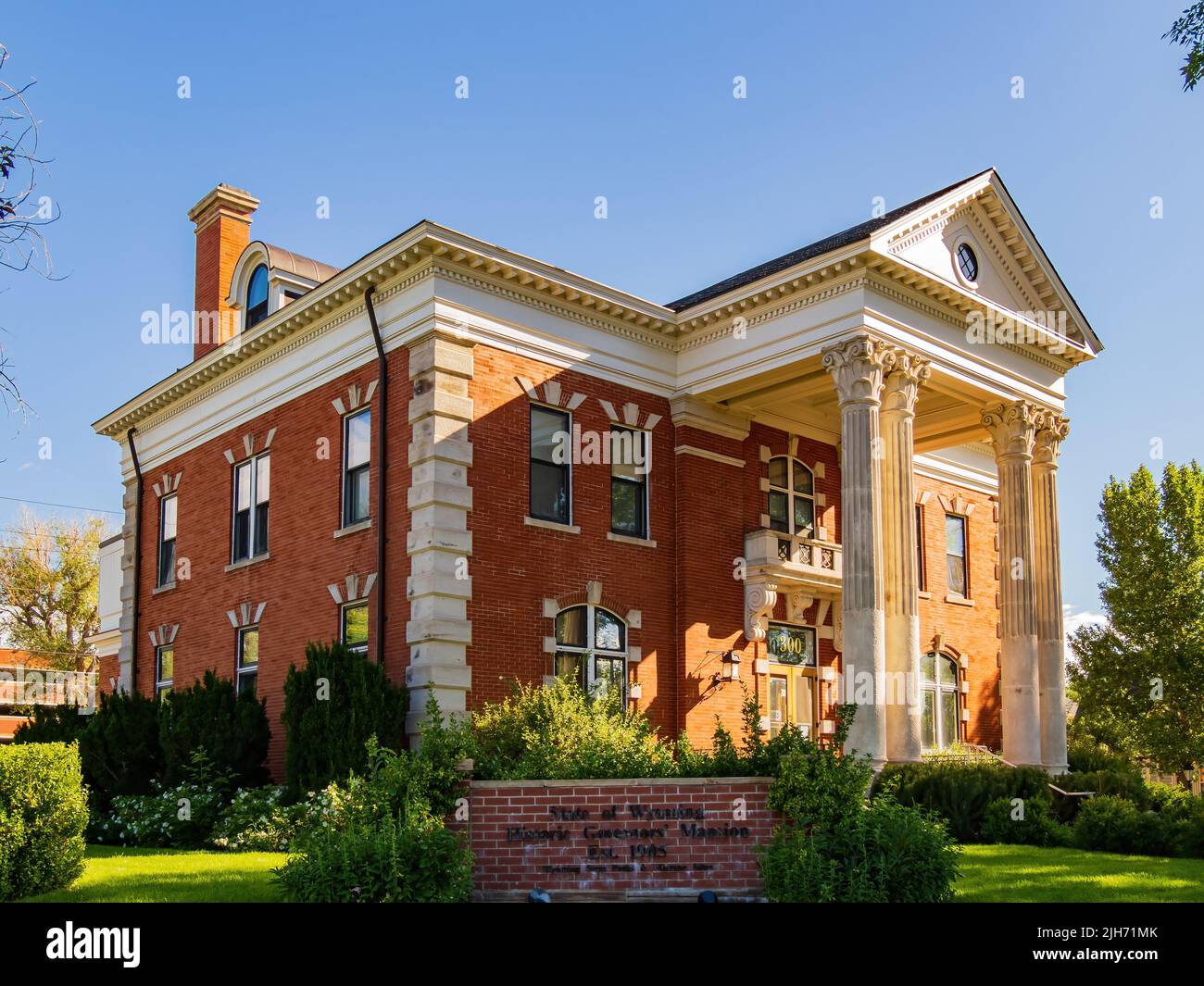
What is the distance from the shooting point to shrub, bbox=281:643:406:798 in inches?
802

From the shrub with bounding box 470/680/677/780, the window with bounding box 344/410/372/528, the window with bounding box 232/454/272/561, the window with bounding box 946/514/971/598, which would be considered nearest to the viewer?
the shrub with bounding box 470/680/677/780

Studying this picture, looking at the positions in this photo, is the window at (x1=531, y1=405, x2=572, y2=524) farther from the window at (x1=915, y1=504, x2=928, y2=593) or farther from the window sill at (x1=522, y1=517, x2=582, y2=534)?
the window at (x1=915, y1=504, x2=928, y2=593)

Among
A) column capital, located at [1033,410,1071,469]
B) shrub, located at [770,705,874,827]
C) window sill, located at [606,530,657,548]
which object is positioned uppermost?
column capital, located at [1033,410,1071,469]

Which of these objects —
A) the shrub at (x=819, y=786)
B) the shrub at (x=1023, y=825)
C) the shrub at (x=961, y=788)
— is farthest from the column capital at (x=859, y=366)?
the shrub at (x=819, y=786)

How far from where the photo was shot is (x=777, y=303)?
957 inches

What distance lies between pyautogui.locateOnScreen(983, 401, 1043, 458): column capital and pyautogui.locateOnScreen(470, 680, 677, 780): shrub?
33.4 feet

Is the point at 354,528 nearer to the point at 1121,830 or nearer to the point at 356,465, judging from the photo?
the point at 356,465

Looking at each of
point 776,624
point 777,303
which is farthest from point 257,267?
point 776,624

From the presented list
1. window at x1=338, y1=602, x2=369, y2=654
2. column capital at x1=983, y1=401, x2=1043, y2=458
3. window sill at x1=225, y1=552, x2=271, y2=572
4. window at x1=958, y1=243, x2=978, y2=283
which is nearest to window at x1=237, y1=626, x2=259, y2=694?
window sill at x1=225, y1=552, x2=271, y2=572

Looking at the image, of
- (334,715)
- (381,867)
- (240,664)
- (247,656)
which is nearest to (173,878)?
(381,867)

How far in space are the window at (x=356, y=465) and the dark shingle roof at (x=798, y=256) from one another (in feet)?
22.9
